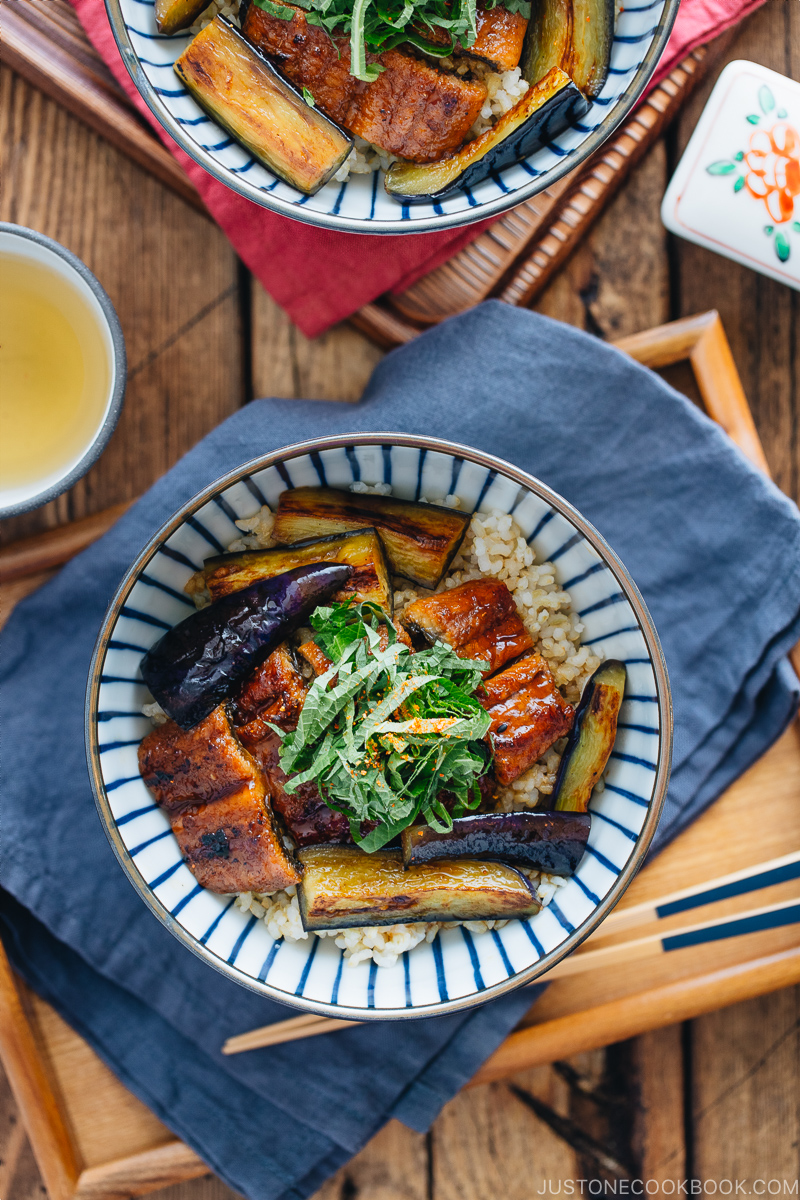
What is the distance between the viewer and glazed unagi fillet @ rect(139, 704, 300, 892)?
70.3 inches

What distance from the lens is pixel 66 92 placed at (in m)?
2.19

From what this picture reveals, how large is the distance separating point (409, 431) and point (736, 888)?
4.89ft

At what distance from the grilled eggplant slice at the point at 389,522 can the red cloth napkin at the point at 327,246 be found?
0.65 meters

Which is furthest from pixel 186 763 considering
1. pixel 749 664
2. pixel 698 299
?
pixel 698 299

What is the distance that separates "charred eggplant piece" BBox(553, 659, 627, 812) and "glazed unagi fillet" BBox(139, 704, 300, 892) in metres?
0.62

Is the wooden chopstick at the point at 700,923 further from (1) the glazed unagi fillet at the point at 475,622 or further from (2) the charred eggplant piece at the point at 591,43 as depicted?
(2) the charred eggplant piece at the point at 591,43

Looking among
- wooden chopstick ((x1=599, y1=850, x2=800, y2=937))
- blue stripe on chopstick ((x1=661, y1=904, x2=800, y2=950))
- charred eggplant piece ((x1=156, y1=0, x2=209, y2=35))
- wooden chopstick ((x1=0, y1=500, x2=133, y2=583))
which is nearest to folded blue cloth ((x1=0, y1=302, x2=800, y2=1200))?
wooden chopstick ((x1=0, y1=500, x2=133, y2=583))

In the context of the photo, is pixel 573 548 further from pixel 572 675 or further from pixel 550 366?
pixel 550 366

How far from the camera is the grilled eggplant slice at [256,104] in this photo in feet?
5.98

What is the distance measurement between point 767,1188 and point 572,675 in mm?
1813

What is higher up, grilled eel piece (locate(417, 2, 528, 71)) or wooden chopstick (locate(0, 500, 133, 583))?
grilled eel piece (locate(417, 2, 528, 71))

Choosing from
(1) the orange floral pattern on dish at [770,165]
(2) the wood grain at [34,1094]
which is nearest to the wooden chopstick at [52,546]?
(2) the wood grain at [34,1094]

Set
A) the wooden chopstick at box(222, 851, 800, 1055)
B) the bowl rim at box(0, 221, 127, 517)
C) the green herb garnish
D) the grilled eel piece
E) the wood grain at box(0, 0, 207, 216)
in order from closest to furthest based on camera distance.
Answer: the green herb garnish → the grilled eel piece → the bowl rim at box(0, 221, 127, 517) → the wood grain at box(0, 0, 207, 216) → the wooden chopstick at box(222, 851, 800, 1055)

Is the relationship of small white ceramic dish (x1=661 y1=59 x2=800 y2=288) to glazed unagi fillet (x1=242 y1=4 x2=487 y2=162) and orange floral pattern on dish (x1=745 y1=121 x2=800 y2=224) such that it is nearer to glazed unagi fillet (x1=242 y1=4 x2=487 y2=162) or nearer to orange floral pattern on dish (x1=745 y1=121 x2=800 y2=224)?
orange floral pattern on dish (x1=745 y1=121 x2=800 y2=224)
